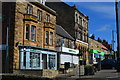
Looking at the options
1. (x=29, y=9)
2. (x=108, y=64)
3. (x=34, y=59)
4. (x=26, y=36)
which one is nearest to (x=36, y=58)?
(x=34, y=59)

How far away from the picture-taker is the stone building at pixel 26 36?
24.3m

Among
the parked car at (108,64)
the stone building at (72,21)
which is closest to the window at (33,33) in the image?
the parked car at (108,64)

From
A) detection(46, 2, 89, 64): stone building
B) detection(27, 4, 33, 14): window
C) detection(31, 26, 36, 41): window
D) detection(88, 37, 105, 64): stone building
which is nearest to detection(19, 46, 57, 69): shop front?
detection(31, 26, 36, 41): window

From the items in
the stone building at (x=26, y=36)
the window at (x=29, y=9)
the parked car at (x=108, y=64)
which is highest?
the window at (x=29, y=9)

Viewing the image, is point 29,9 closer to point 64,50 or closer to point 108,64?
point 64,50

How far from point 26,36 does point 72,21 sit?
717 inches

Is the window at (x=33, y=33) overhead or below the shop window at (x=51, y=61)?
overhead

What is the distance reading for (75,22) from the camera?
142 ft

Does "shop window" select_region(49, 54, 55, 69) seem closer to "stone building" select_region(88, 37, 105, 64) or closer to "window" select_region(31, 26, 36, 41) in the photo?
"window" select_region(31, 26, 36, 41)

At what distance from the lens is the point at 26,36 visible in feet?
86.9

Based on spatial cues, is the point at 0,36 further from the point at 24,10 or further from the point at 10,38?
the point at 24,10

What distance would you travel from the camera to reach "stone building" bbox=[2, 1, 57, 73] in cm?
2434

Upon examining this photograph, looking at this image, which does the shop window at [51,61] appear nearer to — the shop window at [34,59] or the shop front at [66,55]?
the shop front at [66,55]

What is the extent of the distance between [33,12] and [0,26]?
189 inches
